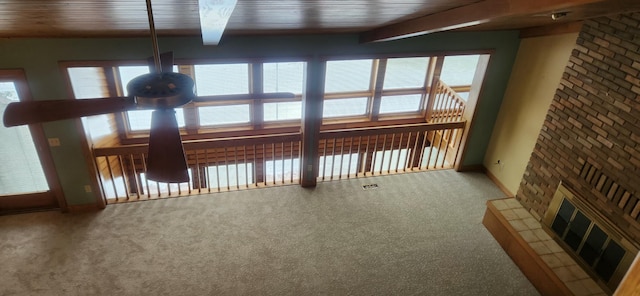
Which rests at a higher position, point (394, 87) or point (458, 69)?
point (458, 69)

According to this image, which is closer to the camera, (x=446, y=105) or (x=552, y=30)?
(x=552, y=30)

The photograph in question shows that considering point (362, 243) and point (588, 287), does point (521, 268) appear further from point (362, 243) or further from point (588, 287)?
point (362, 243)

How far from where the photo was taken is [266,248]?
12.8ft

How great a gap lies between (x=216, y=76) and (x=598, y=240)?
556 cm

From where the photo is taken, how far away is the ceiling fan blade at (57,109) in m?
1.17

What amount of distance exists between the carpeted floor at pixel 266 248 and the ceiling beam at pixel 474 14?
233 centimetres

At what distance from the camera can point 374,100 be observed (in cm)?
675

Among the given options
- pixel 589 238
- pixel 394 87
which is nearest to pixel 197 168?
pixel 394 87

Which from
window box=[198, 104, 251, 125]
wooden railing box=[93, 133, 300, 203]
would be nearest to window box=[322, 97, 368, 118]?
wooden railing box=[93, 133, 300, 203]

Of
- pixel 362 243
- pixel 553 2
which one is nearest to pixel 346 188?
pixel 362 243

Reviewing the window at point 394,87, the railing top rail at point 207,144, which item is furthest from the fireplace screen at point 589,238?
the railing top rail at point 207,144

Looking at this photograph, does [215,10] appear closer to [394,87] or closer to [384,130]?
[384,130]

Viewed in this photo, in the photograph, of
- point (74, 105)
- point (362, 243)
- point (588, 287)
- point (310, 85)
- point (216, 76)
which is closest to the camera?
point (74, 105)

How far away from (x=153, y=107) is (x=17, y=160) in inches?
163
